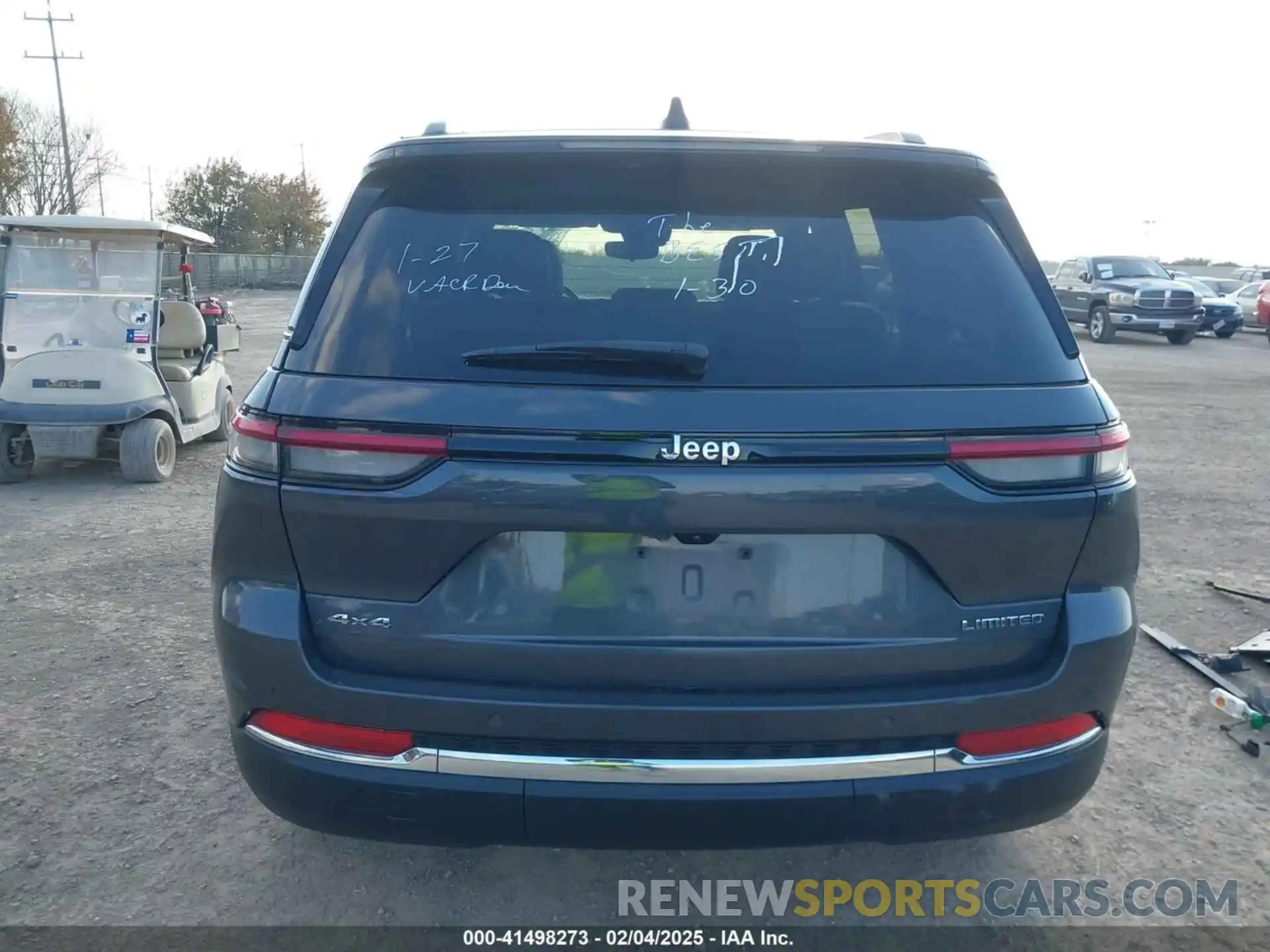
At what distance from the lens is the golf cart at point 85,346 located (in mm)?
7078

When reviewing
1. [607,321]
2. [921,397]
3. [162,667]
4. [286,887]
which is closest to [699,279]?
[607,321]

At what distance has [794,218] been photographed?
7.02ft

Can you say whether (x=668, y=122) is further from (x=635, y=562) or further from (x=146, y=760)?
(x=146, y=760)

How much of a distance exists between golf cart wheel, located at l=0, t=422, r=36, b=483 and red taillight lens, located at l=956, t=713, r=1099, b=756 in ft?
23.9

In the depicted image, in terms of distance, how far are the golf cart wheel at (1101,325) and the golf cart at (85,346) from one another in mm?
20507

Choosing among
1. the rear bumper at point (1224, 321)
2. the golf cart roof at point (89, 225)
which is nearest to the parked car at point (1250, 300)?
the rear bumper at point (1224, 321)

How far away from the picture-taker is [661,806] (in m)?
1.98

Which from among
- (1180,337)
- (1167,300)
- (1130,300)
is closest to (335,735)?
(1130,300)

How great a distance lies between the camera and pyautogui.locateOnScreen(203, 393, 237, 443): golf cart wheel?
8695mm

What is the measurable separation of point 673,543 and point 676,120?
136 centimetres

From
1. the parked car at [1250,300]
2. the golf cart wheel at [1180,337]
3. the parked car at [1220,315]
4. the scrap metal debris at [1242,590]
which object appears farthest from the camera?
the parked car at [1250,300]

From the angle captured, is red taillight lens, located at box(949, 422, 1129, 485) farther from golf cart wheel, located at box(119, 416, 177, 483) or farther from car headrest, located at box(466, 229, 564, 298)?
golf cart wheel, located at box(119, 416, 177, 483)

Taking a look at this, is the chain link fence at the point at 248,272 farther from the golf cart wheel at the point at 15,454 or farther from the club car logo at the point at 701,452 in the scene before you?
the club car logo at the point at 701,452

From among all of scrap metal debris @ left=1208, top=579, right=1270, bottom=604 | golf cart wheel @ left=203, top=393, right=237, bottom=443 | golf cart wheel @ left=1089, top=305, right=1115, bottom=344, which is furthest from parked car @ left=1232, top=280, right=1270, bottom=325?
golf cart wheel @ left=203, top=393, right=237, bottom=443
